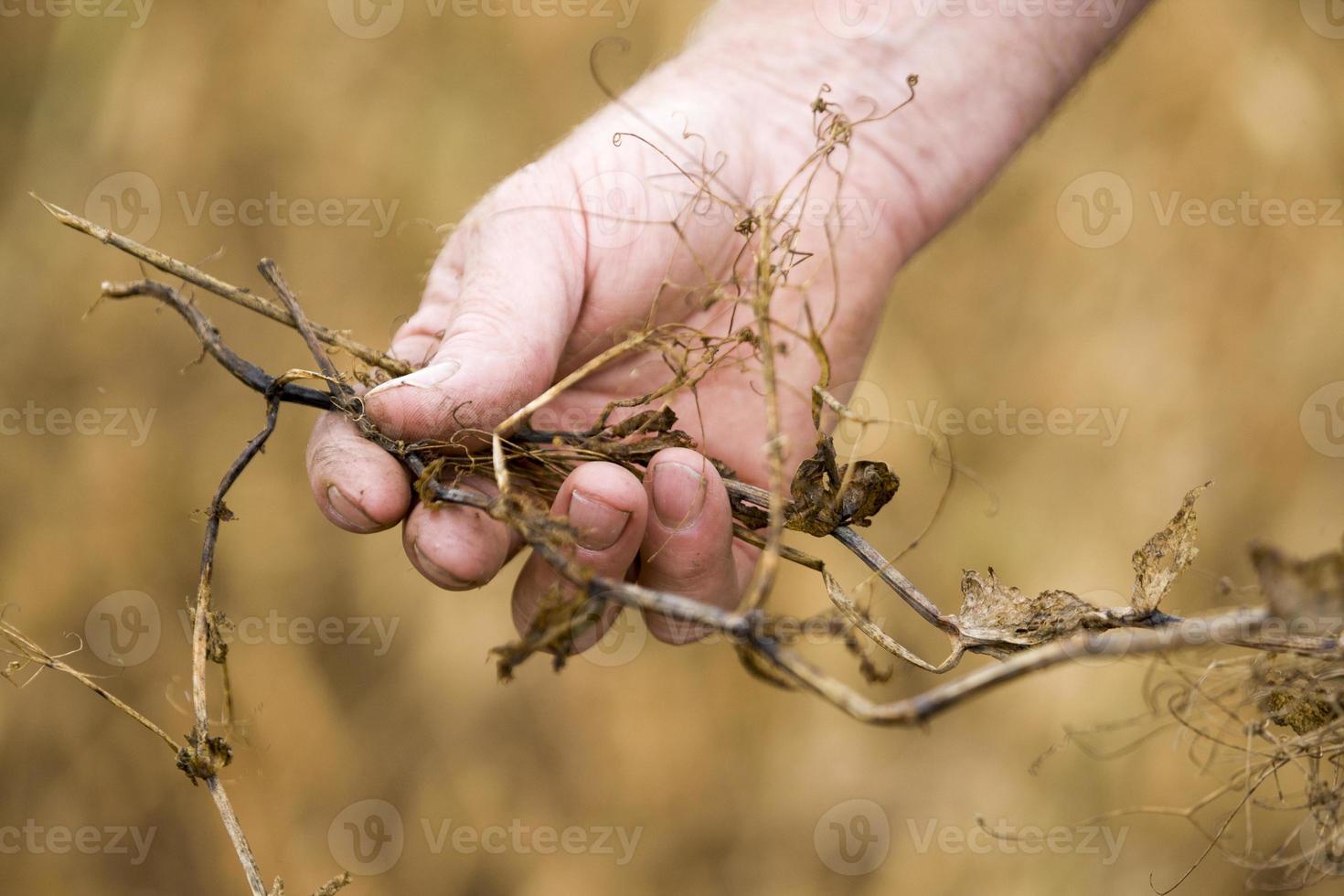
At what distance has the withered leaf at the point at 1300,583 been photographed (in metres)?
0.43

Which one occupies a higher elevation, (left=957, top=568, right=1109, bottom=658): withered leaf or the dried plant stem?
the dried plant stem

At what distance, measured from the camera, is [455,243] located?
0.98 metres

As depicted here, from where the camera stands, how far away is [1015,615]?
0.65 metres

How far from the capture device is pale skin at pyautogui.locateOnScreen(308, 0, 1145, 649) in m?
0.76

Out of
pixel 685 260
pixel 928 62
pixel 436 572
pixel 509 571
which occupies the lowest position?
pixel 436 572

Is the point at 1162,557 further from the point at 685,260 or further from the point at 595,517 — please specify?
the point at 685,260

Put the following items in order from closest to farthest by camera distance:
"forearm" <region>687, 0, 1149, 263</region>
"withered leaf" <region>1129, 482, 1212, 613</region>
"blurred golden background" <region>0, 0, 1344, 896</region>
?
1. "withered leaf" <region>1129, 482, 1212, 613</region>
2. "forearm" <region>687, 0, 1149, 263</region>
3. "blurred golden background" <region>0, 0, 1344, 896</region>

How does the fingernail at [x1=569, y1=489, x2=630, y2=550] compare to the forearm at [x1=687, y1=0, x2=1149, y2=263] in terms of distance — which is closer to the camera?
the fingernail at [x1=569, y1=489, x2=630, y2=550]

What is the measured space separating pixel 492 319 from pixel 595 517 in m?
0.20

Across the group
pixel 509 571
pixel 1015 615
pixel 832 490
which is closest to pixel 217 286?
pixel 832 490

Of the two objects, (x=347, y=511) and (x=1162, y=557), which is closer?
(x=1162, y=557)

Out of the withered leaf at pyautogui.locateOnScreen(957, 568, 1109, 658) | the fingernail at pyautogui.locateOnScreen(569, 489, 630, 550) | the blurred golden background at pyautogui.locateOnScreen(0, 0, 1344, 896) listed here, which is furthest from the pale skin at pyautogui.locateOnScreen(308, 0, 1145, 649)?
the blurred golden background at pyautogui.locateOnScreen(0, 0, 1344, 896)

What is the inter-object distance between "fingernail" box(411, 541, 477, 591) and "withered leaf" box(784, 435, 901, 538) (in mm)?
281

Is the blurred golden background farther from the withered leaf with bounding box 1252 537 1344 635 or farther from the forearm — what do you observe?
the withered leaf with bounding box 1252 537 1344 635
